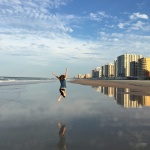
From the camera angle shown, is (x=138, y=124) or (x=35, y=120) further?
(x=35, y=120)

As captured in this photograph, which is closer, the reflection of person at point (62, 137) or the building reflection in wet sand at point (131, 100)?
the reflection of person at point (62, 137)

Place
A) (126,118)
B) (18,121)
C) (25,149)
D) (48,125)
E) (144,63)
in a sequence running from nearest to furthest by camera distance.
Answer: (25,149) → (48,125) → (18,121) → (126,118) → (144,63)

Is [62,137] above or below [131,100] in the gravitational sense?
below

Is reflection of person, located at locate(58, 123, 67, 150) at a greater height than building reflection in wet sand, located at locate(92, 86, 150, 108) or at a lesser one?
lesser

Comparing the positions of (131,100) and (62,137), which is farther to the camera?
(131,100)

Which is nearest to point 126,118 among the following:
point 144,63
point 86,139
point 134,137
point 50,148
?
point 134,137

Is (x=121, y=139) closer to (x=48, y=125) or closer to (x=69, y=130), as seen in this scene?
(x=69, y=130)

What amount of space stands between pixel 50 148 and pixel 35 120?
400 centimetres

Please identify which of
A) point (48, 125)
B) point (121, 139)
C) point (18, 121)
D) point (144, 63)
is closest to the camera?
point (121, 139)

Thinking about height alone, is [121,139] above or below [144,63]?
below

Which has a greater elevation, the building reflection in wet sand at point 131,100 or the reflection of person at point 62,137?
the building reflection in wet sand at point 131,100

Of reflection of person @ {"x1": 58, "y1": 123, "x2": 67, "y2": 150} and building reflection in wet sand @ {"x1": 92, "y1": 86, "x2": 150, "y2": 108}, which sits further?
building reflection in wet sand @ {"x1": 92, "y1": 86, "x2": 150, "y2": 108}

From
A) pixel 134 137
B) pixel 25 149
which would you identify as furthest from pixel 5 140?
pixel 134 137

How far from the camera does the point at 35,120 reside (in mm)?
10023
